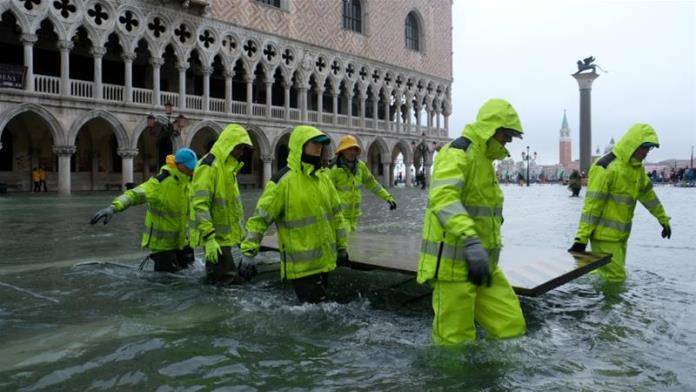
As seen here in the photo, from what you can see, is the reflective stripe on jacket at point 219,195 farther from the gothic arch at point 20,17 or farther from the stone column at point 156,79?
the stone column at point 156,79

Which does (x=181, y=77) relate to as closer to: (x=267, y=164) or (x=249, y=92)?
(x=249, y=92)

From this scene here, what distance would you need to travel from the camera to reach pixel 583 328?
3963 millimetres

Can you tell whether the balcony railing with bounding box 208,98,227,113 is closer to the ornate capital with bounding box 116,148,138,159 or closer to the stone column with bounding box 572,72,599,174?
the ornate capital with bounding box 116,148,138,159

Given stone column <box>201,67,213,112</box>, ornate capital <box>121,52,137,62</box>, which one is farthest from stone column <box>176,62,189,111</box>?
ornate capital <box>121,52,137,62</box>

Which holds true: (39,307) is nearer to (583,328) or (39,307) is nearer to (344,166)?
(344,166)

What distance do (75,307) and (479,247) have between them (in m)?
3.46

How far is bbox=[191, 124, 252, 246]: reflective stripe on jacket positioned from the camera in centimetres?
480

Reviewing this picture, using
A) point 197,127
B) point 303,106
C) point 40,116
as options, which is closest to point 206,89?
point 197,127

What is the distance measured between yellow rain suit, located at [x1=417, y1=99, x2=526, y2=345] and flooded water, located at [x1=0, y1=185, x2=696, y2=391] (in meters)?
0.16

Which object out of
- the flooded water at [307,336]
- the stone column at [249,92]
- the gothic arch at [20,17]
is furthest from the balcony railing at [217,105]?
the flooded water at [307,336]

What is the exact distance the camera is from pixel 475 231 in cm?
300

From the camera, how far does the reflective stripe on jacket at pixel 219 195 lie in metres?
4.80

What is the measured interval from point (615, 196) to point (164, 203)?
14.8ft

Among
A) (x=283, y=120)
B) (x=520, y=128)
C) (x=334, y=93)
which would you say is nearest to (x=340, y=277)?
(x=520, y=128)
